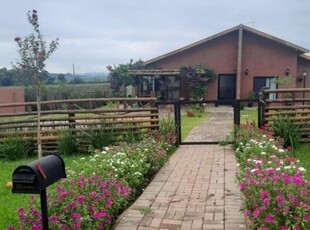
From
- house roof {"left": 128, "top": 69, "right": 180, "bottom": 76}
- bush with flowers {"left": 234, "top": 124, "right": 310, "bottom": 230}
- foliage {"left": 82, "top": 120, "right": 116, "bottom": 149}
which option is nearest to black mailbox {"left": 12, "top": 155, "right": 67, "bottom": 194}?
bush with flowers {"left": 234, "top": 124, "right": 310, "bottom": 230}

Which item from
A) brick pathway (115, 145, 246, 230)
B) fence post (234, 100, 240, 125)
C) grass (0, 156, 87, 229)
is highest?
fence post (234, 100, 240, 125)

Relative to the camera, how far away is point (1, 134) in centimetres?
873

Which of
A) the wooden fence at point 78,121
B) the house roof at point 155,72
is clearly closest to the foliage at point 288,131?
the wooden fence at point 78,121

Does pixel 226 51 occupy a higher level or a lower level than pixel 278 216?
higher

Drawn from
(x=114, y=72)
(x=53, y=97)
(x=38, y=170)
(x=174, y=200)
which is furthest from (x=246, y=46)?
(x=38, y=170)

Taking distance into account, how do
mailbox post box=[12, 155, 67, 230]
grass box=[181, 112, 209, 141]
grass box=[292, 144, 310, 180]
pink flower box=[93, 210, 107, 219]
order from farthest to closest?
grass box=[181, 112, 209, 141] → grass box=[292, 144, 310, 180] → pink flower box=[93, 210, 107, 219] → mailbox post box=[12, 155, 67, 230]

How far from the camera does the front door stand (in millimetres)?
23078

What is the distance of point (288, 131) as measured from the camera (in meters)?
8.10

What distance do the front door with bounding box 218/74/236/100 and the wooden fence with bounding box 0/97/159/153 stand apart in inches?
597

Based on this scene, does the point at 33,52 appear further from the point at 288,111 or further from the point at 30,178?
the point at 288,111

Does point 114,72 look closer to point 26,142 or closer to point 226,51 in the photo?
point 226,51

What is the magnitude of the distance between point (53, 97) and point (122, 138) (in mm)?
17766

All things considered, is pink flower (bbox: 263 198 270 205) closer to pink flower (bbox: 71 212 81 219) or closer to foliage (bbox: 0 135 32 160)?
pink flower (bbox: 71 212 81 219)

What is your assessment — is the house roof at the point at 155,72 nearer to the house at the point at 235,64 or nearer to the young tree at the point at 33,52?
the house at the point at 235,64
